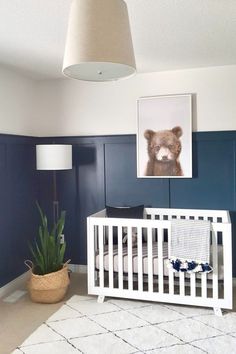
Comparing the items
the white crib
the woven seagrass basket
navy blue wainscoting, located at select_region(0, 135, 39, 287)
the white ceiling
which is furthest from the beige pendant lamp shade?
the woven seagrass basket

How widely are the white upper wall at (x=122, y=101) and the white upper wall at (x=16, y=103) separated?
15cm

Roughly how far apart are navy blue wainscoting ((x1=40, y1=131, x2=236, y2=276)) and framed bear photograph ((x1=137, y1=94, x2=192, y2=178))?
0.29ft

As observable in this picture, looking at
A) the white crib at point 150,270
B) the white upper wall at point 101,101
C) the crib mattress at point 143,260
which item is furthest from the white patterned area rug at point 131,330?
the white upper wall at point 101,101

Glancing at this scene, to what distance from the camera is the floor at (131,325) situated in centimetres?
247

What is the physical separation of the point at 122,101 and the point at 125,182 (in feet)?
3.06

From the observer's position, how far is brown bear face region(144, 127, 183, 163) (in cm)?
374

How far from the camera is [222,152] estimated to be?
3.68 metres

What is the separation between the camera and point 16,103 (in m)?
3.79

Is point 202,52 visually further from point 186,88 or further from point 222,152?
point 222,152

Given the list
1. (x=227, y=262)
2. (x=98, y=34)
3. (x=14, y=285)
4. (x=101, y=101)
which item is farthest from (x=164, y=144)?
(x=98, y=34)

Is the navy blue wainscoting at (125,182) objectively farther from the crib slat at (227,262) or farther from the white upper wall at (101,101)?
the crib slat at (227,262)

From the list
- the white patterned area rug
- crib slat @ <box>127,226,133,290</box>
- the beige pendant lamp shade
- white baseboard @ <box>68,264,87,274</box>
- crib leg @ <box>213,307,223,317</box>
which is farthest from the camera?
white baseboard @ <box>68,264,87,274</box>

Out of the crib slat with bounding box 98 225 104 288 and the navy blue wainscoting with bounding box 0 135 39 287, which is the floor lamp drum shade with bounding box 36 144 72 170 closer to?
Result: the navy blue wainscoting with bounding box 0 135 39 287

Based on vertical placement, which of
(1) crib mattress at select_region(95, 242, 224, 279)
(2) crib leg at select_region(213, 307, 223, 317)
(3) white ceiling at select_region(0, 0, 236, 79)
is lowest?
(2) crib leg at select_region(213, 307, 223, 317)
